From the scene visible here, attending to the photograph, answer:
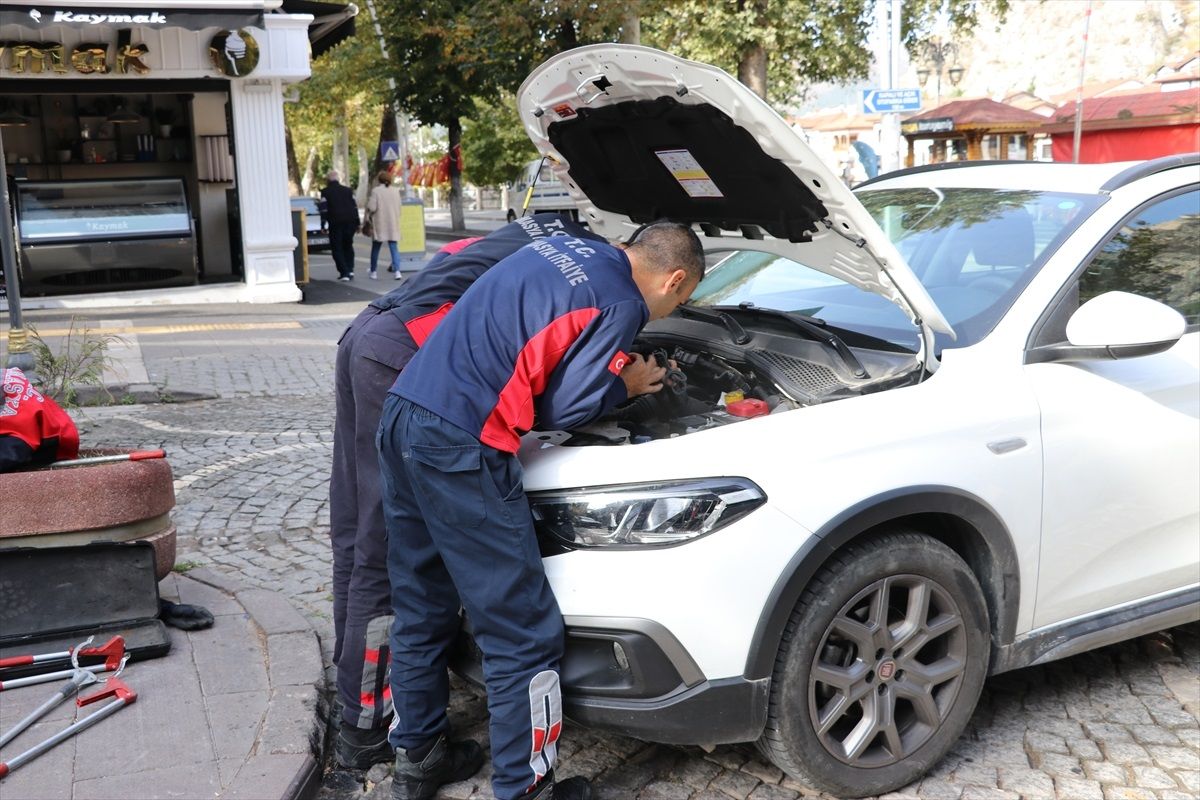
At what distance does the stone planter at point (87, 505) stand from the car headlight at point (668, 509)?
2075 millimetres

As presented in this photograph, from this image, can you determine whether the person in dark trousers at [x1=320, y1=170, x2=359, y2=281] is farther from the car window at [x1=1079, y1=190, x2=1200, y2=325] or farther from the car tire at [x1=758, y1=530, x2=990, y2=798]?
the car tire at [x1=758, y1=530, x2=990, y2=798]

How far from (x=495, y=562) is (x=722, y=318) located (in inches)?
55.7

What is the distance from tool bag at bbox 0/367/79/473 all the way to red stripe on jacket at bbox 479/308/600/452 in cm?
217

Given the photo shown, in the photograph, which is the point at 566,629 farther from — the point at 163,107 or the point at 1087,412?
the point at 163,107

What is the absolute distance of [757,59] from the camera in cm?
2691

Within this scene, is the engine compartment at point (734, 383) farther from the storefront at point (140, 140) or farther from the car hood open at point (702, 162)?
the storefront at point (140, 140)

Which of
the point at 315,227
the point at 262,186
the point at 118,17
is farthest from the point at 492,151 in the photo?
the point at 118,17

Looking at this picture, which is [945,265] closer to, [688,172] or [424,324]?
[688,172]

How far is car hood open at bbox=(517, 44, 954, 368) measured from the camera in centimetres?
310

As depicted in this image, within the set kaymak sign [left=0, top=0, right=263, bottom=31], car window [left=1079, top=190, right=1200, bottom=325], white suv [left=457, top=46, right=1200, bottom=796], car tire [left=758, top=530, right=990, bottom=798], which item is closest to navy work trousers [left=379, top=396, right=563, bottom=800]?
white suv [left=457, top=46, right=1200, bottom=796]

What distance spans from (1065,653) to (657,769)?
129 centimetres

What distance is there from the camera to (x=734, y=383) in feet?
11.5

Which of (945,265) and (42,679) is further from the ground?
(945,265)

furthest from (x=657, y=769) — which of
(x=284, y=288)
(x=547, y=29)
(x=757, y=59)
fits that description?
(x=757, y=59)
